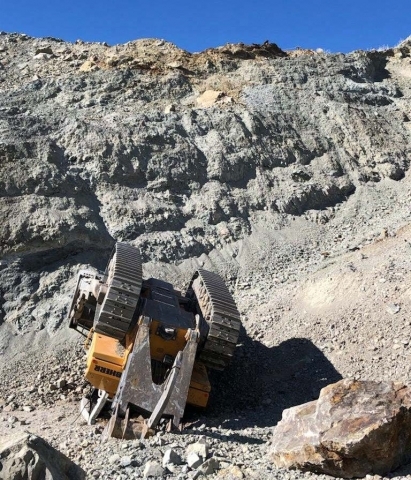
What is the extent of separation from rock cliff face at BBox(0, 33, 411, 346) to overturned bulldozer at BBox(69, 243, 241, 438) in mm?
3274

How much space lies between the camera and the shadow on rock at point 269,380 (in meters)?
8.73

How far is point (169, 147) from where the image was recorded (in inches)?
605

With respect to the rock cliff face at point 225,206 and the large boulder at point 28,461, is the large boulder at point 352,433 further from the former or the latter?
the large boulder at point 28,461

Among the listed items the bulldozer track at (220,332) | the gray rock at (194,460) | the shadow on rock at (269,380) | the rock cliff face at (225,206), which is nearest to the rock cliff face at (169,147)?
the rock cliff face at (225,206)

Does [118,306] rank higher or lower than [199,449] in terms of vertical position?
higher

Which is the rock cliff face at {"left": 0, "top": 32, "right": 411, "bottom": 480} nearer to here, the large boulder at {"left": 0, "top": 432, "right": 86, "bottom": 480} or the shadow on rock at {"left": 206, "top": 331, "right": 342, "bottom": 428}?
the shadow on rock at {"left": 206, "top": 331, "right": 342, "bottom": 428}

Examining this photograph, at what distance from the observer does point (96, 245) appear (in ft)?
41.7

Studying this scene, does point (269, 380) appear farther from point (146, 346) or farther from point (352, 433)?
point (352, 433)

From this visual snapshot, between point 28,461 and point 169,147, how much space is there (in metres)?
12.2

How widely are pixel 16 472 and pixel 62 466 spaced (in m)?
0.40

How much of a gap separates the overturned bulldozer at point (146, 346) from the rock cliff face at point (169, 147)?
327 cm

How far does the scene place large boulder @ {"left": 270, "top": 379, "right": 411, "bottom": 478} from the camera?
5.52 metres

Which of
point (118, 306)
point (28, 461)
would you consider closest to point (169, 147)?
point (118, 306)

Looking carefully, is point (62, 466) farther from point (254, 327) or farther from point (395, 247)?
point (395, 247)
